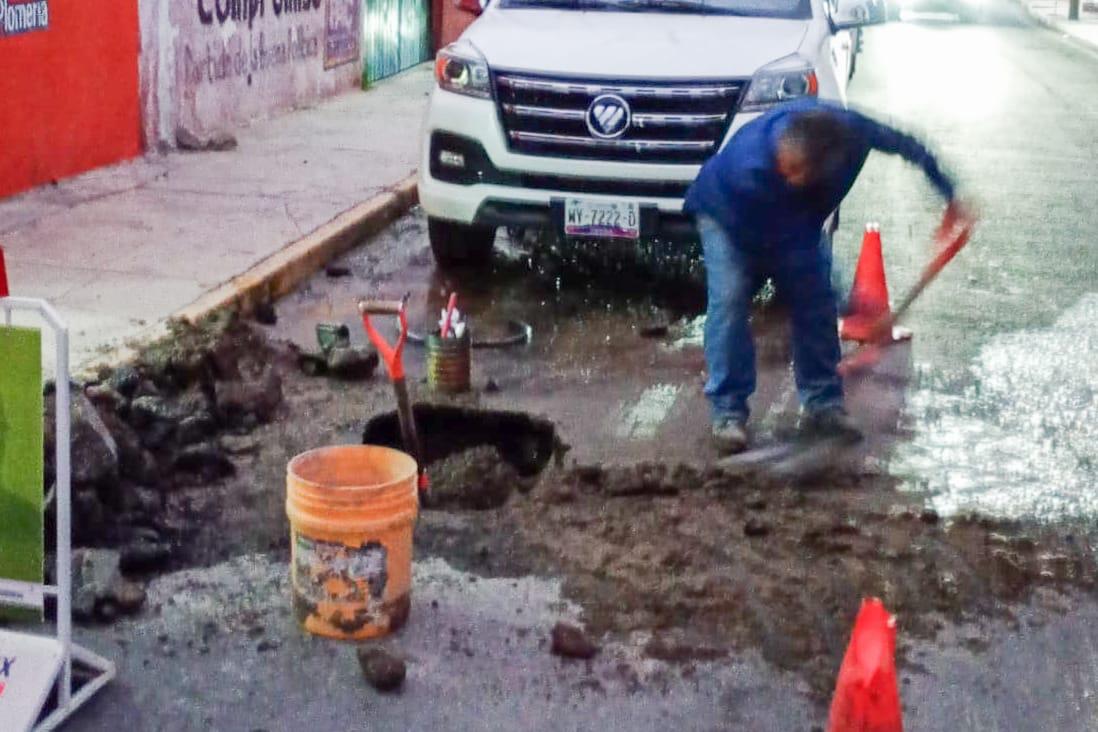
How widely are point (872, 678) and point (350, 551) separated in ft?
4.67

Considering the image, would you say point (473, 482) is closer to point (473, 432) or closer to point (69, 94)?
point (473, 432)

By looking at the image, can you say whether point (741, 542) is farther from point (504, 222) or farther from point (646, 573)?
point (504, 222)

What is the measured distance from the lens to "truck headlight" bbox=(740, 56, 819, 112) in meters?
7.31

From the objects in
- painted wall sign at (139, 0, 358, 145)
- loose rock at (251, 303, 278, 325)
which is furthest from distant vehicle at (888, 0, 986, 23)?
loose rock at (251, 303, 278, 325)

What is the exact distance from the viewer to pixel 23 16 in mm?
8570

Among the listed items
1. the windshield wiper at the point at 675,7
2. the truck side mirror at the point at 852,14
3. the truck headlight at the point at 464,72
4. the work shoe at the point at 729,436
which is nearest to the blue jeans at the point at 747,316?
the work shoe at the point at 729,436

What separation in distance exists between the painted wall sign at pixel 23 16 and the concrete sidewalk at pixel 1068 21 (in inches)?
1001

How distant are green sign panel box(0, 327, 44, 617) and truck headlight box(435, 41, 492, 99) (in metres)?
4.49

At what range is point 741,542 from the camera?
4.69 meters

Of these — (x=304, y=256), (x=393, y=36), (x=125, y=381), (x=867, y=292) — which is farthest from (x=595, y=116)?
(x=393, y=36)

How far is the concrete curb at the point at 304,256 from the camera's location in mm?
6957

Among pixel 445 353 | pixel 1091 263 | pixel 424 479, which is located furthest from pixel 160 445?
pixel 1091 263

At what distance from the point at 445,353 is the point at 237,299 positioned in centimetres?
150

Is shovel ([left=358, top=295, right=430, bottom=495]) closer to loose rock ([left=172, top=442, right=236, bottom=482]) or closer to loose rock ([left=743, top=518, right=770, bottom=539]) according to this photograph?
loose rock ([left=172, top=442, right=236, bottom=482])
